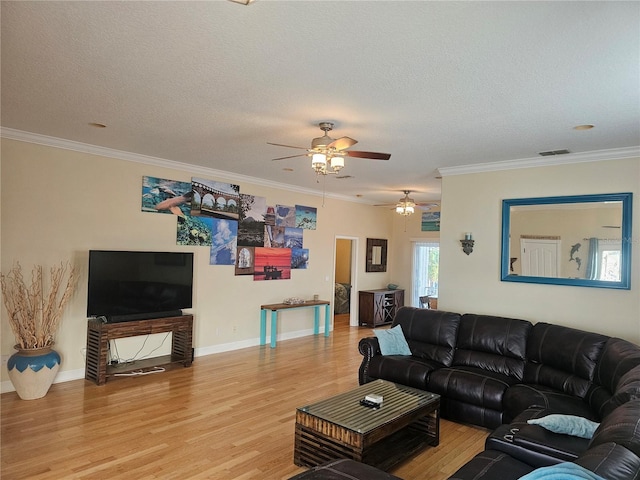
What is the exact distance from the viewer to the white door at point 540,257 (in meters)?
4.81

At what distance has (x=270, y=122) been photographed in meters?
3.90

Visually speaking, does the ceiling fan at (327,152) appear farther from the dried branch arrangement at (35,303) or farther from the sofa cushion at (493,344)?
the dried branch arrangement at (35,303)

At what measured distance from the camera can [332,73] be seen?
276 cm

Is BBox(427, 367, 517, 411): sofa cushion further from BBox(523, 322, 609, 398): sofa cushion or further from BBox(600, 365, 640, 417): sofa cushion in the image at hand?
BBox(600, 365, 640, 417): sofa cushion

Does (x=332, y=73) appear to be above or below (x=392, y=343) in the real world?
above

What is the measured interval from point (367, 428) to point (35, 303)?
3980 mm

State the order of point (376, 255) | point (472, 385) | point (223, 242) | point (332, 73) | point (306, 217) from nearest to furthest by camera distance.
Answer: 1. point (332, 73)
2. point (472, 385)
3. point (223, 242)
4. point (306, 217)
5. point (376, 255)

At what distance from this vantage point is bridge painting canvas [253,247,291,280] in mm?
7172

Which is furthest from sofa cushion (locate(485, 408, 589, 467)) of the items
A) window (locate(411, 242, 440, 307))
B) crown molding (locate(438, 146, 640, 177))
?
window (locate(411, 242, 440, 307))

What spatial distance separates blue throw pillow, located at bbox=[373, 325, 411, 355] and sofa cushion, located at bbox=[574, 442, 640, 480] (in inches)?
123

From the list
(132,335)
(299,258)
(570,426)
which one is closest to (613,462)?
(570,426)

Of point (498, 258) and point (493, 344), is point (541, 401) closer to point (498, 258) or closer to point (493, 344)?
point (493, 344)

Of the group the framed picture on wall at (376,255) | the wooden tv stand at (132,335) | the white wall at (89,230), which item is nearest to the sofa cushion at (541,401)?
the wooden tv stand at (132,335)

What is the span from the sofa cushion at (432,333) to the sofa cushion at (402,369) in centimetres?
12
